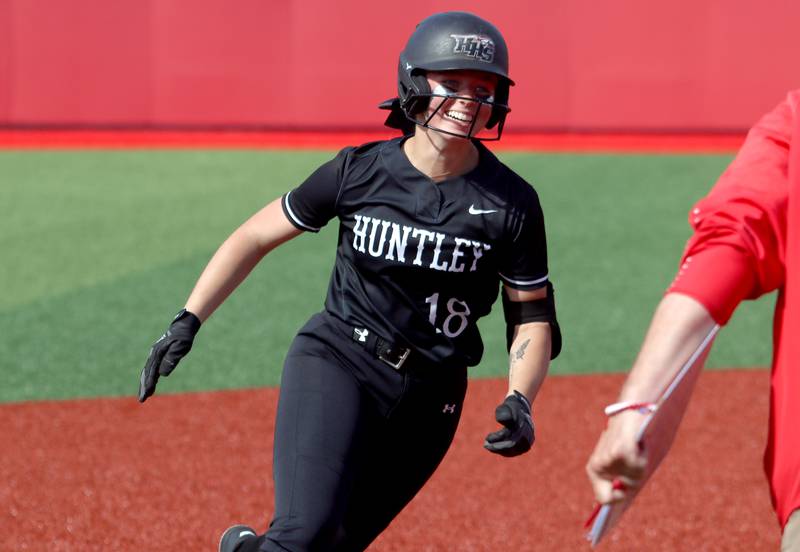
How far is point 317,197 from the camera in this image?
4.38 m

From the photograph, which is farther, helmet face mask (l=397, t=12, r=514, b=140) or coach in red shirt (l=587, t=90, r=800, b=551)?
helmet face mask (l=397, t=12, r=514, b=140)

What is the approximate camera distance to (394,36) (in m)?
20.7

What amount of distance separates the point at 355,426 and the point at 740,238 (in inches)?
84.8

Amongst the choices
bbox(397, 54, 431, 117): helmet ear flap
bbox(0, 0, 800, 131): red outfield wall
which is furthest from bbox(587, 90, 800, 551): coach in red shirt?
bbox(0, 0, 800, 131): red outfield wall

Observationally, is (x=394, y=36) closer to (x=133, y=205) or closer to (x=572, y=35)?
(x=572, y=35)

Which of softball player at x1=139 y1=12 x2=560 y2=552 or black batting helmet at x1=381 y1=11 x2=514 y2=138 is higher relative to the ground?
black batting helmet at x1=381 y1=11 x2=514 y2=138

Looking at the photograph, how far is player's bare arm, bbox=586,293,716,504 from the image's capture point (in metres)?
2.09

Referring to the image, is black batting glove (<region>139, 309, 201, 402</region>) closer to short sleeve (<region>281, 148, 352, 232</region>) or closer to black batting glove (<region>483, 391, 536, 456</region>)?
short sleeve (<region>281, 148, 352, 232</region>)

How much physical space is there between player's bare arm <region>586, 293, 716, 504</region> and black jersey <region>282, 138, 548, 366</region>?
83.1 inches

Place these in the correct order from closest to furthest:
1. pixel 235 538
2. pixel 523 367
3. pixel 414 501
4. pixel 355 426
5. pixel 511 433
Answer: pixel 511 433 → pixel 355 426 → pixel 523 367 → pixel 235 538 → pixel 414 501

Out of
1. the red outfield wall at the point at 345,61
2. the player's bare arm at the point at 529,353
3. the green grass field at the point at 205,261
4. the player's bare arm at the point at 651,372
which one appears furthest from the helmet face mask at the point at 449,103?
the red outfield wall at the point at 345,61

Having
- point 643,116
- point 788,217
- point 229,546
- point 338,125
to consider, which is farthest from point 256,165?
point 788,217

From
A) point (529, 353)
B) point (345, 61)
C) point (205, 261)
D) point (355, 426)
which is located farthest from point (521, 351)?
point (345, 61)

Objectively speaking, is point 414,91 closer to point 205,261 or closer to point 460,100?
point 460,100
